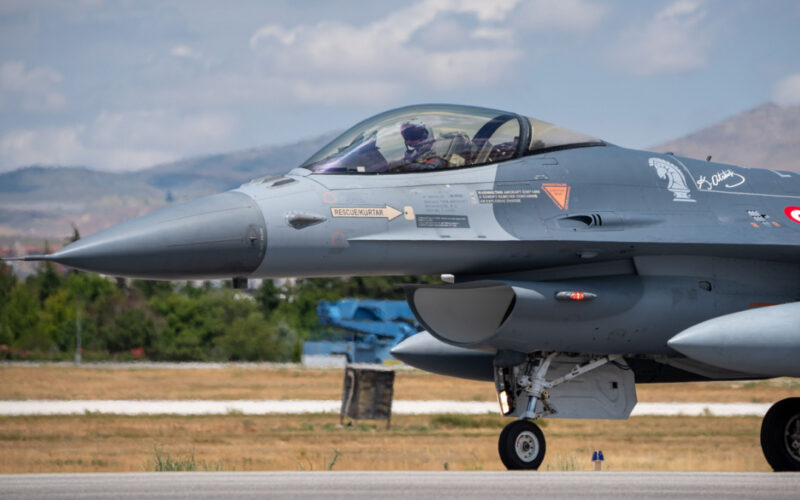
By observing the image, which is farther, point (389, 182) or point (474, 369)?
point (474, 369)

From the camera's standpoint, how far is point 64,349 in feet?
195

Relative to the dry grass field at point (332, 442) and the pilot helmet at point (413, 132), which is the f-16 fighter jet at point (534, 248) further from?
the dry grass field at point (332, 442)

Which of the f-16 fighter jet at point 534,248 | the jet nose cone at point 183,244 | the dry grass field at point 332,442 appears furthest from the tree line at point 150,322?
the jet nose cone at point 183,244

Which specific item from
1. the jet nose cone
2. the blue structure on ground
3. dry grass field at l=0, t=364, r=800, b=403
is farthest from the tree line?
the jet nose cone

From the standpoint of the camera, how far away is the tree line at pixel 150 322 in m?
57.6

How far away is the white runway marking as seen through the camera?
24656 millimetres

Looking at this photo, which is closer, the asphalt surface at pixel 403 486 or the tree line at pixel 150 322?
the asphalt surface at pixel 403 486

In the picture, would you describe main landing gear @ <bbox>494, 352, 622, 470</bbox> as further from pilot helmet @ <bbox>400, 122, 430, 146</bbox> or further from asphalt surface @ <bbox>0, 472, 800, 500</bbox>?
pilot helmet @ <bbox>400, 122, 430, 146</bbox>

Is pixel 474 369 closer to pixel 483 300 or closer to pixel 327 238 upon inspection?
pixel 483 300

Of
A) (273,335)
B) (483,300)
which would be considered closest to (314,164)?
(483,300)

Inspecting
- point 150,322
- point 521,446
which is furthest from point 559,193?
point 150,322

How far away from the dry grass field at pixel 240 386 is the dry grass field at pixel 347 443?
318 inches

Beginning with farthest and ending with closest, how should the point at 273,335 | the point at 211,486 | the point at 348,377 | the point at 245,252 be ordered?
1. the point at 273,335
2. the point at 348,377
3. the point at 245,252
4. the point at 211,486

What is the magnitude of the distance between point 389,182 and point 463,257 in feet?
3.07
